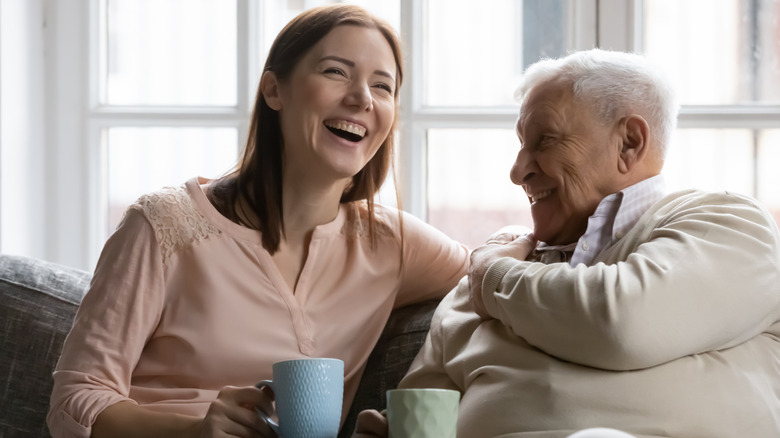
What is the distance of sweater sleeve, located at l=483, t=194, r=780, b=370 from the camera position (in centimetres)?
142

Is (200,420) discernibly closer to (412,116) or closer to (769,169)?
(412,116)

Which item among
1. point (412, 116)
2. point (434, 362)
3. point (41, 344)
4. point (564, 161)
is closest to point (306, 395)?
point (434, 362)

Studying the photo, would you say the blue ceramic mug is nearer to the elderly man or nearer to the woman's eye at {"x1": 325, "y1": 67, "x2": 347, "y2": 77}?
the elderly man

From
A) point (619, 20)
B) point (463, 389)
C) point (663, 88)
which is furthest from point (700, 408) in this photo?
point (619, 20)

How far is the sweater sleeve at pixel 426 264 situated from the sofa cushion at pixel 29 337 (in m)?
0.76

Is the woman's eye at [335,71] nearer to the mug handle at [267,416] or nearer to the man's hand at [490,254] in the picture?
the man's hand at [490,254]

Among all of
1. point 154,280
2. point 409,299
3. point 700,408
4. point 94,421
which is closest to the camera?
point 700,408

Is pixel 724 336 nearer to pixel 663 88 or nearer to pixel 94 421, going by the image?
pixel 663 88

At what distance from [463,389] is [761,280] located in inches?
22.0

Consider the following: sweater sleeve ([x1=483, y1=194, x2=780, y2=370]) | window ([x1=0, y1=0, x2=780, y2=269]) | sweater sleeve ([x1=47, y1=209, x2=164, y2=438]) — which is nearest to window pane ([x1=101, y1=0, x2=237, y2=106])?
window ([x1=0, y1=0, x2=780, y2=269])

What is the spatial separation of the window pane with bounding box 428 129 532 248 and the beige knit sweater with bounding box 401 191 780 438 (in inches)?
47.0

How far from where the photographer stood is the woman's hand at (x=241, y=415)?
1.52 m

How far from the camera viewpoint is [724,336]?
147 cm

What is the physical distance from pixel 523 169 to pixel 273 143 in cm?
59
